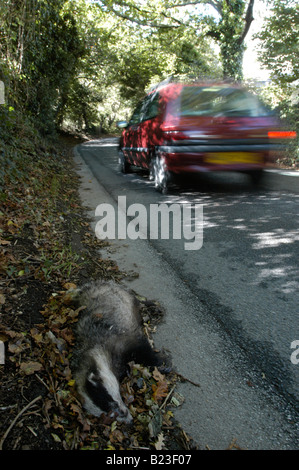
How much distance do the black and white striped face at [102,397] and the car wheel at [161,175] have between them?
16.9 ft

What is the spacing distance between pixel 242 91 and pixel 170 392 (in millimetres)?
6023

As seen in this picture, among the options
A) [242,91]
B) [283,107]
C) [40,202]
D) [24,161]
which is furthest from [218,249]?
[283,107]

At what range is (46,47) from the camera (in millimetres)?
10836

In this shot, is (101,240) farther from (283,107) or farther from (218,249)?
(283,107)

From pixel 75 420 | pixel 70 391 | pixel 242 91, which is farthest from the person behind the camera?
pixel 242 91

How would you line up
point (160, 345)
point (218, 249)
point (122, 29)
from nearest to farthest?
point (160, 345) < point (218, 249) < point (122, 29)

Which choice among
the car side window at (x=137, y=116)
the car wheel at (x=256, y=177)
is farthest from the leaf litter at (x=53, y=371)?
the car side window at (x=137, y=116)

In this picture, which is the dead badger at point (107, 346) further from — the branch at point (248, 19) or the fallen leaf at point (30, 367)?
the branch at point (248, 19)

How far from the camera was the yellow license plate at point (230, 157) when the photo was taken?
18.9ft

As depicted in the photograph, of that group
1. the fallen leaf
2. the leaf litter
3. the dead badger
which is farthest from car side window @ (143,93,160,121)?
the fallen leaf

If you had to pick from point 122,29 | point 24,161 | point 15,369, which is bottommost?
point 15,369

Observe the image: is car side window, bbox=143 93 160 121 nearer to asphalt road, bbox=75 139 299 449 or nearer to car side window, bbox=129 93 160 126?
car side window, bbox=129 93 160 126

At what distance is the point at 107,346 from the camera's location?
202cm

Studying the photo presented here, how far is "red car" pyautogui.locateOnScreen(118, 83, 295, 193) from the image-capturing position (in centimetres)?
573
